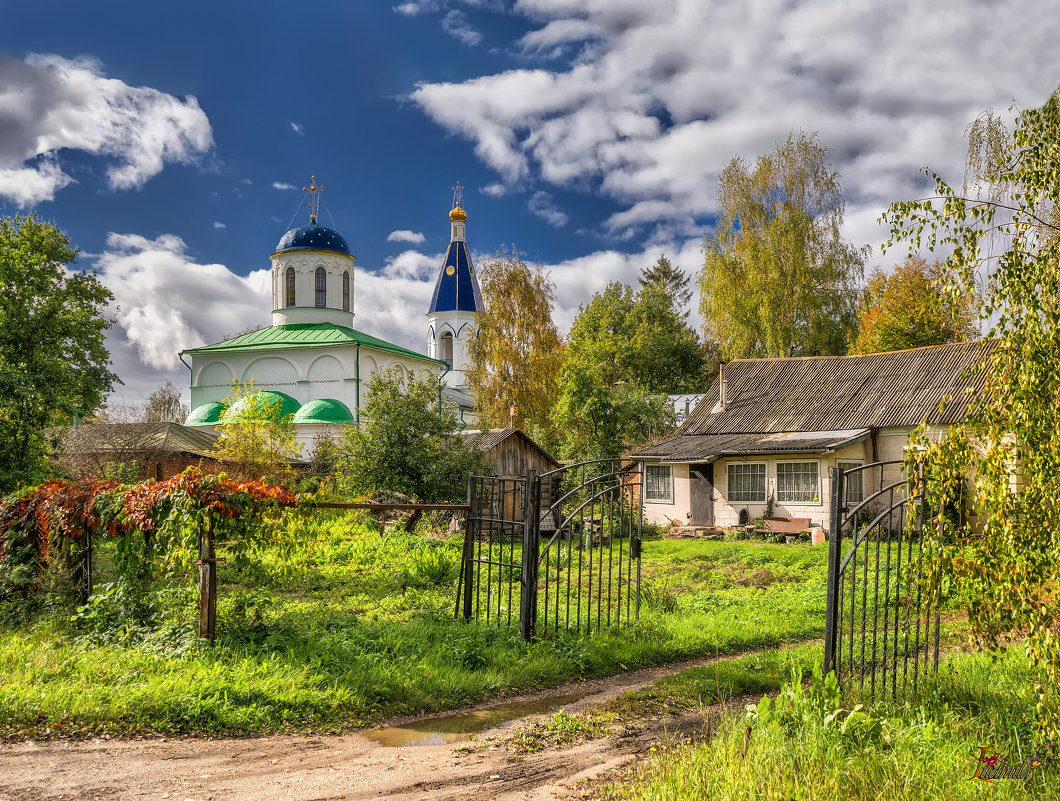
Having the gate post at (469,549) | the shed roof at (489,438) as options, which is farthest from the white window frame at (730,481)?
the gate post at (469,549)

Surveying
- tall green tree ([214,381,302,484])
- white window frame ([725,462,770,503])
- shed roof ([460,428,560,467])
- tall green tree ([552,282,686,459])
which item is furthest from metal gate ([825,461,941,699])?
tall green tree ([552,282,686,459])

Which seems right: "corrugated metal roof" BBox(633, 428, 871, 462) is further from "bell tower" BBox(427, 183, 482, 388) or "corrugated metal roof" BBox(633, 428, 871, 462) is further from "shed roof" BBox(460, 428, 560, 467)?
"bell tower" BBox(427, 183, 482, 388)

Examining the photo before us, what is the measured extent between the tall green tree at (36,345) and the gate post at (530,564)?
9.39 meters

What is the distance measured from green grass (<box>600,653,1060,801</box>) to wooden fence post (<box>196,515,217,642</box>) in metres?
4.38

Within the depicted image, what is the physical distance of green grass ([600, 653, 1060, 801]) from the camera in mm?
4449

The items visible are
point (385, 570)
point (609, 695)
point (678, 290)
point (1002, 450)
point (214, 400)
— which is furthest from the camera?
point (678, 290)

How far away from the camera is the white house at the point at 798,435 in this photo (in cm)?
2342

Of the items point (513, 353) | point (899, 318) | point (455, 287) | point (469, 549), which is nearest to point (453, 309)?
point (455, 287)

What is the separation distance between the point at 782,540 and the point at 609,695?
1628 centimetres

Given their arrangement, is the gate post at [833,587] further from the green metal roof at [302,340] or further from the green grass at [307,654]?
the green metal roof at [302,340]

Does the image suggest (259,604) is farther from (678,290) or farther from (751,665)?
(678,290)

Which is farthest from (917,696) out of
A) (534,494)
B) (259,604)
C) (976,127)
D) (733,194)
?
(733,194)

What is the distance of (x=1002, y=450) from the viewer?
14.8ft

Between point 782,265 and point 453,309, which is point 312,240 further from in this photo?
point 782,265
